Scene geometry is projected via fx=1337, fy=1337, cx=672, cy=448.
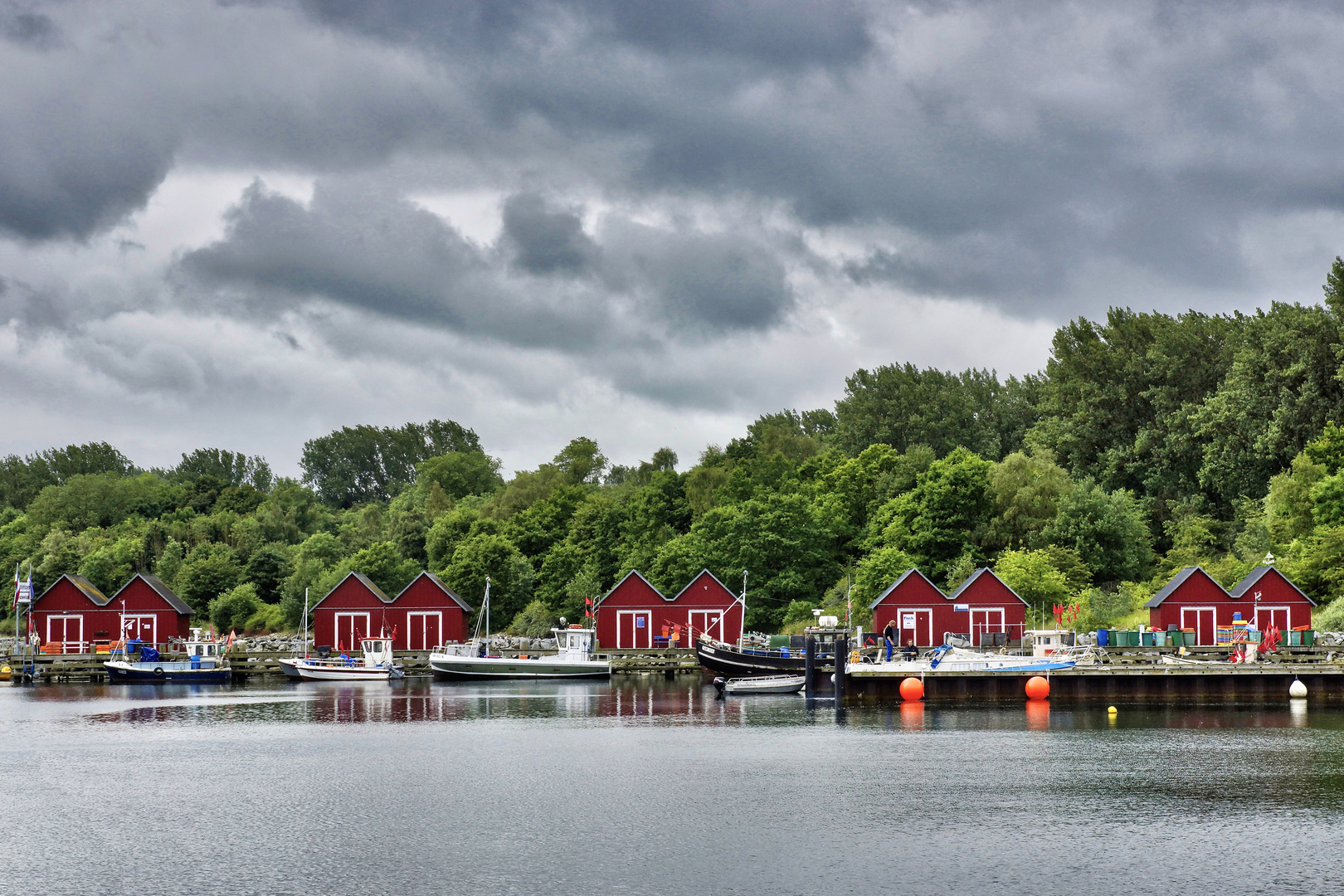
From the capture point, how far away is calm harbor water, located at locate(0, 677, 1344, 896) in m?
25.1

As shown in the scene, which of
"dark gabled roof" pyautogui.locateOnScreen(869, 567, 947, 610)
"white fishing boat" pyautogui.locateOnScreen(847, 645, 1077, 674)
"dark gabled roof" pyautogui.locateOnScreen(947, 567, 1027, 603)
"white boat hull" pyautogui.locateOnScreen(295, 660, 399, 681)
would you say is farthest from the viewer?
"white boat hull" pyautogui.locateOnScreen(295, 660, 399, 681)

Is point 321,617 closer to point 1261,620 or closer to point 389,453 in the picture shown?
point 1261,620

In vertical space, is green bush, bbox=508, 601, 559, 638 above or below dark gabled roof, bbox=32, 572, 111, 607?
below

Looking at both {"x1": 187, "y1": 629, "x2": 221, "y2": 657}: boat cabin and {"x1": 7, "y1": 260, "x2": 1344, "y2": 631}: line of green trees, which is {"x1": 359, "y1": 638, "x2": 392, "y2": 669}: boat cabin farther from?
{"x1": 7, "y1": 260, "x2": 1344, "y2": 631}: line of green trees

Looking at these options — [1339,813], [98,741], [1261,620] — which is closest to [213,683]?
[98,741]

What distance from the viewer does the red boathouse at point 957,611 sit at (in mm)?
76688

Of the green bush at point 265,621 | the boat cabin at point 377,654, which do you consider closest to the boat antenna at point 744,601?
the boat cabin at point 377,654

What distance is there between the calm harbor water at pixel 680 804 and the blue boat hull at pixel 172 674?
28383 millimetres

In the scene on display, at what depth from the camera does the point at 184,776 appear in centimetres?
3784

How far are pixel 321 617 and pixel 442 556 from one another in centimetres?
2752

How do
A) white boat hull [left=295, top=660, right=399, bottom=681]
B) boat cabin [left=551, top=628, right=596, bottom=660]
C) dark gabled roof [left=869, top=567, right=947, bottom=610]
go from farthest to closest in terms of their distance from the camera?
white boat hull [left=295, top=660, right=399, bottom=681]
boat cabin [left=551, top=628, right=596, bottom=660]
dark gabled roof [left=869, top=567, right=947, bottom=610]

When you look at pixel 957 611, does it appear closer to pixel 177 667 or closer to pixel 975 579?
pixel 975 579

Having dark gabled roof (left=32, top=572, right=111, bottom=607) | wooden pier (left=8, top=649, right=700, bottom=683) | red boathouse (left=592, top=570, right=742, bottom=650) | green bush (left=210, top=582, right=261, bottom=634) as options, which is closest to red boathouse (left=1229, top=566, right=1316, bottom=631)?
red boathouse (left=592, top=570, right=742, bottom=650)

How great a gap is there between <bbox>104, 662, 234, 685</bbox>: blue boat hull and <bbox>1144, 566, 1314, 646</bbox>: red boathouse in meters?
56.3
